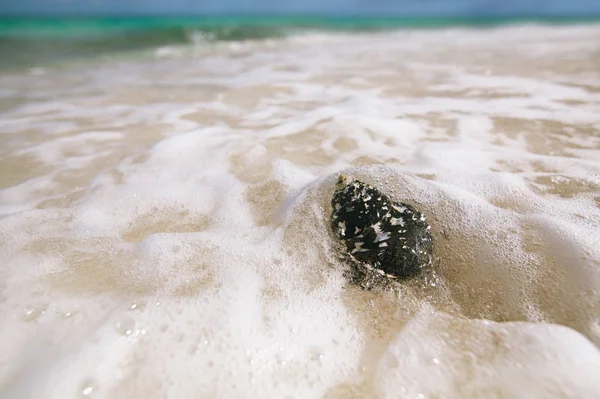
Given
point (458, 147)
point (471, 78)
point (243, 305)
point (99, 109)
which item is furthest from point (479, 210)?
point (99, 109)

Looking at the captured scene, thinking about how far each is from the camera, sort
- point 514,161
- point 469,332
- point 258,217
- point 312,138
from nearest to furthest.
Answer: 1. point 469,332
2. point 258,217
3. point 514,161
4. point 312,138

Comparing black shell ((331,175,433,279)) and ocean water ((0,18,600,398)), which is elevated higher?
black shell ((331,175,433,279))

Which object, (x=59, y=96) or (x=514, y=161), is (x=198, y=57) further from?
(x=514, y=161)

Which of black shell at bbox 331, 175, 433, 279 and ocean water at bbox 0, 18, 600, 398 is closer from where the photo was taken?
ocean water at bbox 0, 18, 600, 398

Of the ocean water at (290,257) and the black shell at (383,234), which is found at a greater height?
the black shell at (383,234)

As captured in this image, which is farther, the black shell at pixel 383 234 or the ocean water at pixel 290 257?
the black shell at pixel 383 234
